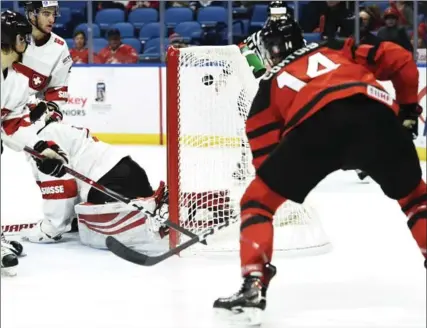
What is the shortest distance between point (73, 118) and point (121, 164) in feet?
12.0

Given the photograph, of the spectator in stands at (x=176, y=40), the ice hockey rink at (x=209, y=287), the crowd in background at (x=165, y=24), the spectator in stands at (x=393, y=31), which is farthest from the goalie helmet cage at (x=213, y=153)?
the spectator in stands at (x=176, y=40)

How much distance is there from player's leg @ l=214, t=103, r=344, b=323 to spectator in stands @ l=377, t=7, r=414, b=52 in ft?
11.8

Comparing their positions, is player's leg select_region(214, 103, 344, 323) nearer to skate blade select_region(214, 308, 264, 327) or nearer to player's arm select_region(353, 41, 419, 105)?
skate blade select_region(214, 308, 264, 327)

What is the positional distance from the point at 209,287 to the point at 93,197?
83 centimetres

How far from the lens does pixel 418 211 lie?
2477 millimetres

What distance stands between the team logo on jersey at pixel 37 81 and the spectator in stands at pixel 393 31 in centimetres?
255

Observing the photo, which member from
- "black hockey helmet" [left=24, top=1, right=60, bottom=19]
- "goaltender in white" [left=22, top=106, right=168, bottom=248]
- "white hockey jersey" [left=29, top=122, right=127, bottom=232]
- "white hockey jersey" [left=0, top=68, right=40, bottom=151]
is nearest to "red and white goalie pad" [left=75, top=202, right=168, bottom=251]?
"goaltender in white" [left=22, top=106, right=168, bottom=248]

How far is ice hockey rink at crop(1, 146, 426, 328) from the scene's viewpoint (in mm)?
2541

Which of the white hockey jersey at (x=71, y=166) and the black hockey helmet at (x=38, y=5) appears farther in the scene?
the black hockey helmet at (x=38, y=5)

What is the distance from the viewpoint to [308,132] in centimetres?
237

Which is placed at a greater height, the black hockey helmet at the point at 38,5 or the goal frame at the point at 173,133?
the black hockey helmet at the point at 38,5

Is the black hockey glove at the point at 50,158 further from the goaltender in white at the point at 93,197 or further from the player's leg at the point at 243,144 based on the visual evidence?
the player's leg at the point at 243,144

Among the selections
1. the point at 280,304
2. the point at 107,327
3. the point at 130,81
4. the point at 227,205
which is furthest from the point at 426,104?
the point at 107,327

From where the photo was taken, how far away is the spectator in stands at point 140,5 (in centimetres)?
754
